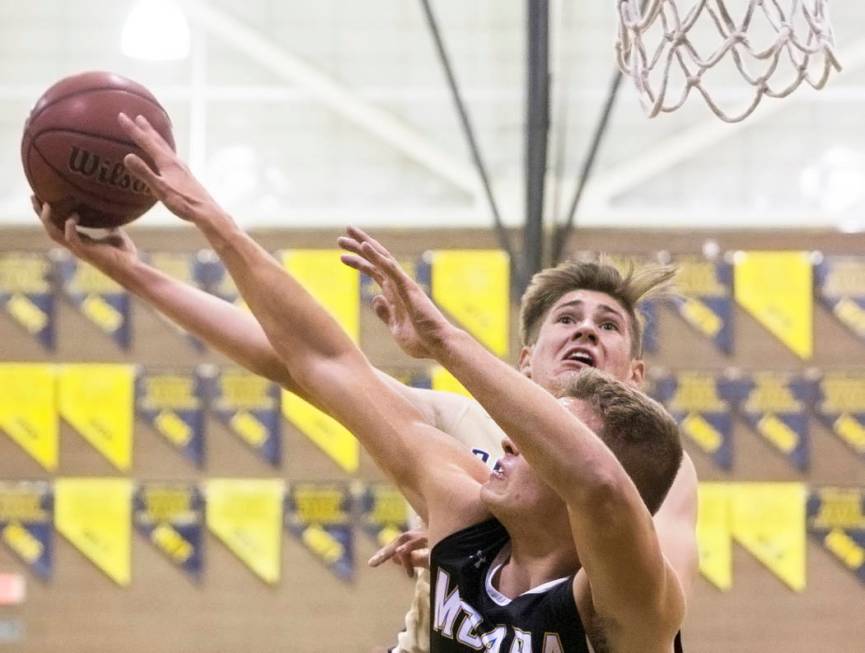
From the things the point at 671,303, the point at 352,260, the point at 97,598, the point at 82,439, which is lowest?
the point at 97,598

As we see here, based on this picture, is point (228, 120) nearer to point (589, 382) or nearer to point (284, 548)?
point (284, 548)

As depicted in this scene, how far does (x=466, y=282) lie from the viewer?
8.23m

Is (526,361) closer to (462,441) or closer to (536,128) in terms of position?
(462,441)

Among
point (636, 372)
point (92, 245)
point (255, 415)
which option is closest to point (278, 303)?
point (92, 245)

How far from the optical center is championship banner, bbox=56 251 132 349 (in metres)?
8.32

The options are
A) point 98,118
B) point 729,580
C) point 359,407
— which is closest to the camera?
point 359,407

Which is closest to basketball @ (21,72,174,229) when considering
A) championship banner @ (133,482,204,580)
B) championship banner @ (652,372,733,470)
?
championship banner @ (133,482,204,580)

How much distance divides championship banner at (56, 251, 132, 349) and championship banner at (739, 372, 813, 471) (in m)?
3.62

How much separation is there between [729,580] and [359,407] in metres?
5.64

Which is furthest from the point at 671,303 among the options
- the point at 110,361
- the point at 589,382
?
the point at 589,382

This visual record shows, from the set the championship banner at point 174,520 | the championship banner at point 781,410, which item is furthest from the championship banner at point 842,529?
the championship banner at point 174,520

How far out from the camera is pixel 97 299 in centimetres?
834

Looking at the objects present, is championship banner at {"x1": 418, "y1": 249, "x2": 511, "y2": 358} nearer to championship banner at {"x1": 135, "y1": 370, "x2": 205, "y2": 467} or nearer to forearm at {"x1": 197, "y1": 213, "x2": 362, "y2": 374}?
championship banner at {"x1": 135, "y1": 370, "x2": 205, "y2": 467}

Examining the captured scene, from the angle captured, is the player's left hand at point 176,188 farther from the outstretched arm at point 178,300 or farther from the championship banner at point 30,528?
the championship banner at point 30,528
